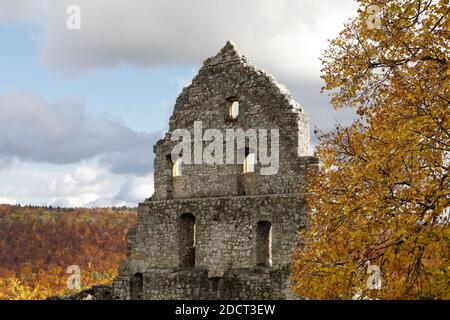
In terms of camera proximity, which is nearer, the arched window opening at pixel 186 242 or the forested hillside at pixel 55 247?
the arched window opening at pixel 186 242

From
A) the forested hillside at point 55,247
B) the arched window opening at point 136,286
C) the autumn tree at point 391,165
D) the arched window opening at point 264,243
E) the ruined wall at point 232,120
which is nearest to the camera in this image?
the autumn tree at point 391,165

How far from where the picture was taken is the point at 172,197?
24734 mm

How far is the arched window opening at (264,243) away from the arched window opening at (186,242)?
330 cm

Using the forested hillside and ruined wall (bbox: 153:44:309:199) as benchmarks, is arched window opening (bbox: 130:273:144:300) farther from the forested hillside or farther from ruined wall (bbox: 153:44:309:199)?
the forested hillside

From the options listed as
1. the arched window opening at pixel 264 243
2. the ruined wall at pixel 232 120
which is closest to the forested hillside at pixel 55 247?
the ruined wall at pixel 232 120

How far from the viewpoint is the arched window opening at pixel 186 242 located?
24.0m

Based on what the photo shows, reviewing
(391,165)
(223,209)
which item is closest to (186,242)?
(223,209)

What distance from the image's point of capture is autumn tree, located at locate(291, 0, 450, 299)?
1274cm

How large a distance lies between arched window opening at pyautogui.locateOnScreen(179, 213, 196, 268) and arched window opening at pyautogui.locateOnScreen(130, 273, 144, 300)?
2.10m

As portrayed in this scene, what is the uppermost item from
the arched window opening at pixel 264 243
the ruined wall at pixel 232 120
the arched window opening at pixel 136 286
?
the ruined wall at pixel 232 120

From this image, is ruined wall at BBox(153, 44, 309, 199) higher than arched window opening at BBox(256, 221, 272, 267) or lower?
higher

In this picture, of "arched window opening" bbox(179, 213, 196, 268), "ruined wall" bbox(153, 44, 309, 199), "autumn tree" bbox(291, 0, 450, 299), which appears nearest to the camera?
"autumn tree" bbox(291, 0, 450, 299)

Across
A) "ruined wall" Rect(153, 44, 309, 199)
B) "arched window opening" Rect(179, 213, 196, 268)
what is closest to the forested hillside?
"arched window opening" Rect(179, 213, 196, 268)

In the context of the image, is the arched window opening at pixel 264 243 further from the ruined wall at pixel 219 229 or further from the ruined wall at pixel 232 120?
the ruined wall at pixel 232 120
